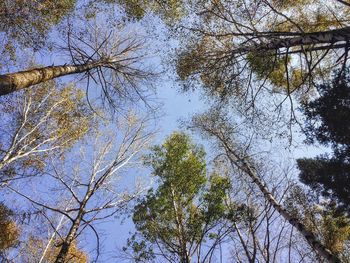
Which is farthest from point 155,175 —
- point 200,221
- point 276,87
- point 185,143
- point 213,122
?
point 276,87

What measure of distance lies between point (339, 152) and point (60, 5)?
7406 millimetres

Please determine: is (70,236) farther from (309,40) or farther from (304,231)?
(309,40)

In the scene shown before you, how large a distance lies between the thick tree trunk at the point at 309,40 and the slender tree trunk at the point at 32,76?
367 cm

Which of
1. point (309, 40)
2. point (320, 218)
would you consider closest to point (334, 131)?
point (309, 40)

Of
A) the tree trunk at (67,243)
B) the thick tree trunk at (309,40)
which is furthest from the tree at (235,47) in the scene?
the tree trunk at (67,243)

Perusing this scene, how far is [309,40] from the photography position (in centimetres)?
643

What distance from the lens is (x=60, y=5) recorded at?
8.23 m

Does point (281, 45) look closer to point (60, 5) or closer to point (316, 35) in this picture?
point (316, 35)

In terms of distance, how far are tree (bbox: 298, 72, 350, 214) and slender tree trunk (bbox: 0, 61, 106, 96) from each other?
5326 millimetres

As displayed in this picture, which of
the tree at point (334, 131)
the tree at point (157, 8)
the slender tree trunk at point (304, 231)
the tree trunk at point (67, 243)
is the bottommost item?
the tree trunk at point (67, 243)

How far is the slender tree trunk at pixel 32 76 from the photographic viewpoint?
4.86 meters

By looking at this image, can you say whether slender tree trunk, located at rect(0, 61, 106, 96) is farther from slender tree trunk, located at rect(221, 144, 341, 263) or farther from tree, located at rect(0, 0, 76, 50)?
slender tree trunk, located at rect(221, 144, 341, 263)

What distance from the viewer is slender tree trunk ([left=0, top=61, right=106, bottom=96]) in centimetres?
486

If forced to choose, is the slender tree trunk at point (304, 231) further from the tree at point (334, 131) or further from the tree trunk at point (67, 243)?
the tree trunk at point (67, 243)
